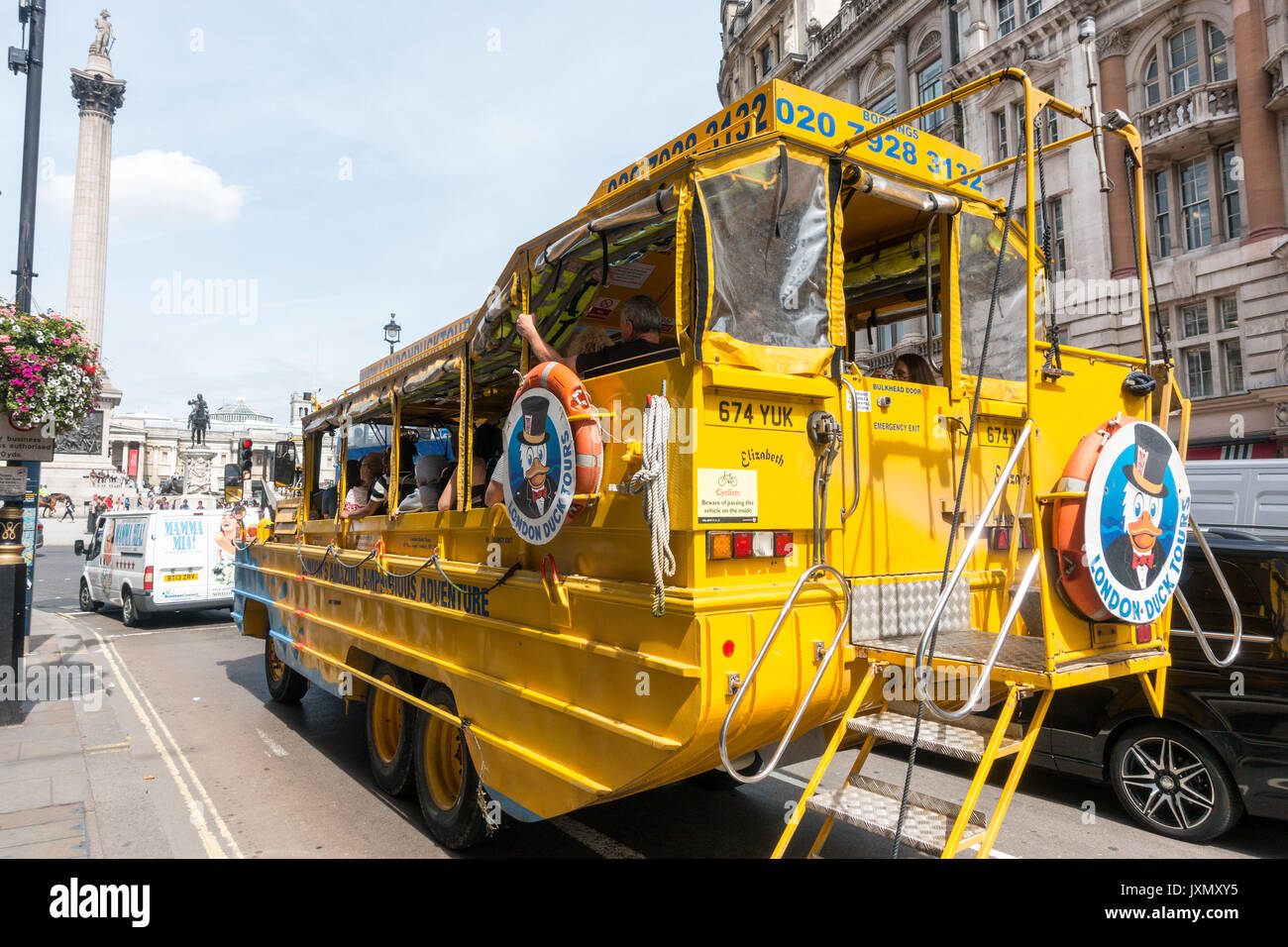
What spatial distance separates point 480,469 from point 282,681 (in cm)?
479

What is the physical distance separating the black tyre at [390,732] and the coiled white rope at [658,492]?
113 inches

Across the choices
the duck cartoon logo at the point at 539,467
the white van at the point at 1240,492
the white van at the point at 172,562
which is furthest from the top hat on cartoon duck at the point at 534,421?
the white van at the point at 172,562

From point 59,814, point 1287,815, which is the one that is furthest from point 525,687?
point 1287,815

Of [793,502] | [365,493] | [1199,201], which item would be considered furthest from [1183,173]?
[793,502]

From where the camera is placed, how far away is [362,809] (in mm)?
5520

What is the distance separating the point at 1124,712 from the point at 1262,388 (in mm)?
15398

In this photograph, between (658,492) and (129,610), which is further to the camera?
(129,610)

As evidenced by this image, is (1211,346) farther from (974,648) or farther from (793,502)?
(793,502)

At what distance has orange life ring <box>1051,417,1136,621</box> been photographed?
10.4ft

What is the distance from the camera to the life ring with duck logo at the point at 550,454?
341cm

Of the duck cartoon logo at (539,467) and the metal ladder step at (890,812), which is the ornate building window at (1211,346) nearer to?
the metal ladder step at (890,812)

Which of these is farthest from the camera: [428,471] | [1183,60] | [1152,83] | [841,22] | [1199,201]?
[841,22]

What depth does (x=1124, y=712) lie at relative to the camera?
17.4 ft

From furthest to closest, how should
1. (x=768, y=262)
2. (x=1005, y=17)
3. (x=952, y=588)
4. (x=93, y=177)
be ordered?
(x=93, y=177)
(x=1005, y=17)
(x=768, y=262)
(x=952, y=588)
